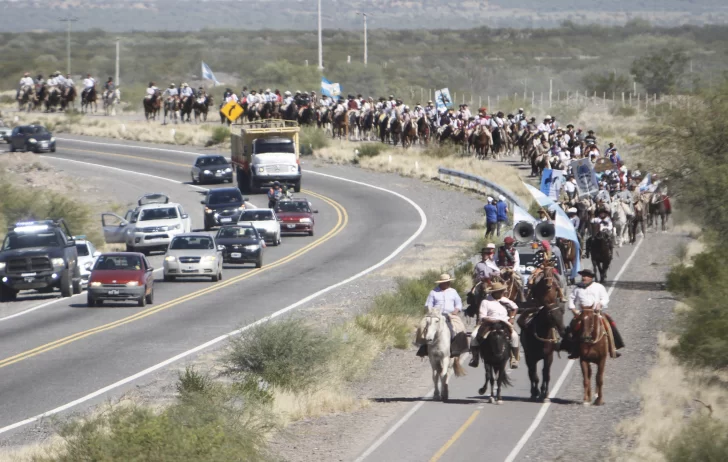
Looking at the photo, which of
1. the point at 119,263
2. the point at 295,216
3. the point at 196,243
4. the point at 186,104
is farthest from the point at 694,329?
the point at 186,104

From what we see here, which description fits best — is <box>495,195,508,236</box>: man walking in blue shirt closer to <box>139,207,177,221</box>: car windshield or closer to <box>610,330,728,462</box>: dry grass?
<box>139,207,177,221</box>: car windshield

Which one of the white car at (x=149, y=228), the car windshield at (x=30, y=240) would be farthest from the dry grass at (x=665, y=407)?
the white car at (x=149, y=228)

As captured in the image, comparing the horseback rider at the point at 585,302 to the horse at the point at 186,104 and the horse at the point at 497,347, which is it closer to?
the horse at the point at 497,347

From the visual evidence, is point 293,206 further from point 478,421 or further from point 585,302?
point 478,421

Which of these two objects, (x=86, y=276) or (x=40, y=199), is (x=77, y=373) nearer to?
(x=86, y=276)

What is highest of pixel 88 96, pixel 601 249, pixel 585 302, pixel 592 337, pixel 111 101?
pixel 88 96

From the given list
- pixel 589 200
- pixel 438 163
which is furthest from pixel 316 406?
pixel 438 163

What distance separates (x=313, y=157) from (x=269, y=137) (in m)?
13.4

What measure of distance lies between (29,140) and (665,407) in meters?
55.0

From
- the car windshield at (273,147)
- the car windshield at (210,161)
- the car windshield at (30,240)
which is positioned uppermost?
the car windshield at (273,147)

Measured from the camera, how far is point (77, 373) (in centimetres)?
2402

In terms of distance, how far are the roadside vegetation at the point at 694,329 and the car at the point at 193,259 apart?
12.9 meters

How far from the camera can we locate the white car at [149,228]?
44.4 m

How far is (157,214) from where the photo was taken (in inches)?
1774
